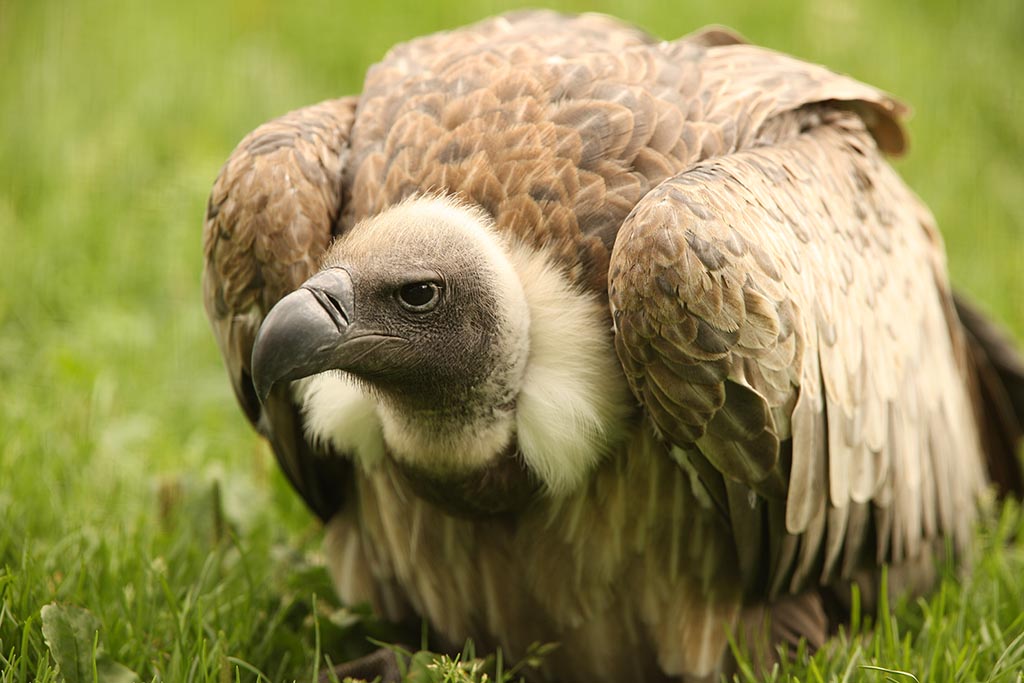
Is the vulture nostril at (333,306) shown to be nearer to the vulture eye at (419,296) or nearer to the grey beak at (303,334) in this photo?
the grey beak at (303,334)

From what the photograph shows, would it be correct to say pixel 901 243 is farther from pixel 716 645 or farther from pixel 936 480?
pixel 716 645

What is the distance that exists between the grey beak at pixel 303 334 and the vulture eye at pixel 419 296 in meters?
0.20

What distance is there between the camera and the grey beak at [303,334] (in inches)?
151

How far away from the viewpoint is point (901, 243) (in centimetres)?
520

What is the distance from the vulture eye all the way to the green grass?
1.21m

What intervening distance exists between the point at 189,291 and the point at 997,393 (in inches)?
159

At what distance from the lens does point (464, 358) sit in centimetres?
425

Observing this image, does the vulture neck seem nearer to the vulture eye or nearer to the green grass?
the vulture eye

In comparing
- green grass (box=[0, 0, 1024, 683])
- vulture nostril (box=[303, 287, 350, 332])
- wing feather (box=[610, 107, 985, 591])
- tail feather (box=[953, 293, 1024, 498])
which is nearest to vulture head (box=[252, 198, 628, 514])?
vulture nostril (box=[303, 287, 350, 332])

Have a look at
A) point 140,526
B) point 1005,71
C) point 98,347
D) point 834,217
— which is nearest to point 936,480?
point 834,217

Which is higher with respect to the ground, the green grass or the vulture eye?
the vulture eye

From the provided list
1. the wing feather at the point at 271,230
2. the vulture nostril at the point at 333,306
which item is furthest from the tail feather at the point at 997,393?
the vulture nostril at the point at 333,306

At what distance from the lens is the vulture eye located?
416 centimetres

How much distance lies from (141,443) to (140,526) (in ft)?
Answer: 3.10
